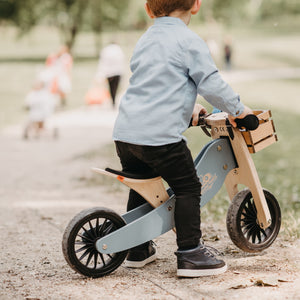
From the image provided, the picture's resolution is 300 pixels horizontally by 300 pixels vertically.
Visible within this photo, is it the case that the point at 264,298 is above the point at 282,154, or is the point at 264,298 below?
above

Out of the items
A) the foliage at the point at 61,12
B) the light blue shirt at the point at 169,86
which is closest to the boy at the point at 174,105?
the light blue shirt at the point at 169,86

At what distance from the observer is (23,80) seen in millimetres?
23625

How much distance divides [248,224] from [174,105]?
107 centimetres

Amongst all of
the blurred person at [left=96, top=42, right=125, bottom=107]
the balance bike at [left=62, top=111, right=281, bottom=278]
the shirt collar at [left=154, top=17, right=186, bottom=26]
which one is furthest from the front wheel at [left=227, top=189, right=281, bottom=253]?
the blurred person at [left=96, top=42, right=125, bottom=107]

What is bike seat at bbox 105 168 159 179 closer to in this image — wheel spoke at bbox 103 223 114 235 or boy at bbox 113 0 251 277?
boy at bbox 113 0 251 277

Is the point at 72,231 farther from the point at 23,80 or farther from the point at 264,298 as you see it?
the point at 23,80

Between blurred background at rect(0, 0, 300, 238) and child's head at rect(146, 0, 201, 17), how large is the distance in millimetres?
1924

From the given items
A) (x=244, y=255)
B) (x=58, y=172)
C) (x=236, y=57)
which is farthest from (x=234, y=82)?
(x=244, y=255)

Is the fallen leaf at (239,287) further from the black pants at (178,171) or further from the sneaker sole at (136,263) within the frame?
the sneaker sole at (136,263)

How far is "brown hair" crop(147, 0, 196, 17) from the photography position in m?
3.17

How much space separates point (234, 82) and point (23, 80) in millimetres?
8774

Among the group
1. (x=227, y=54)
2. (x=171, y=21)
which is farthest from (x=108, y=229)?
(x=227, y=54)

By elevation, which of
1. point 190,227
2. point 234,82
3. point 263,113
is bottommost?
point 234,82

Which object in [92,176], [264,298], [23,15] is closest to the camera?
[264,298]
